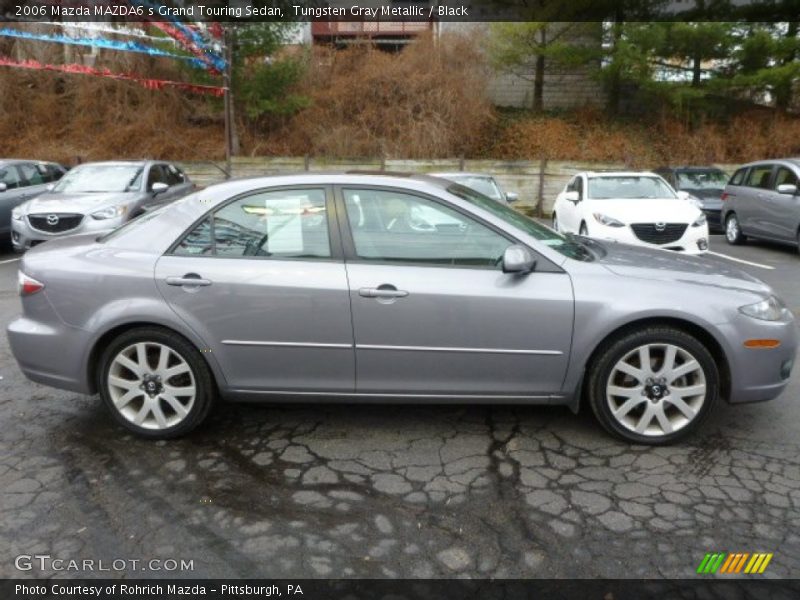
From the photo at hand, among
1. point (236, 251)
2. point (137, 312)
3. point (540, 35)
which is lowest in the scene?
point (137, 312)

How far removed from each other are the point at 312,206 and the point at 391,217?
0.46 m

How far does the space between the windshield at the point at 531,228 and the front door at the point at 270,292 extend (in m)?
0.89

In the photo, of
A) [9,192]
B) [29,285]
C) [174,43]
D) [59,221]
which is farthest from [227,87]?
[29,285]

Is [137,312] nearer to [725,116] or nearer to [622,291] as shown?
[622,291]

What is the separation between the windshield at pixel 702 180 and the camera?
1539 centimetres

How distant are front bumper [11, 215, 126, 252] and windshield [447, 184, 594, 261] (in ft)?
23.8

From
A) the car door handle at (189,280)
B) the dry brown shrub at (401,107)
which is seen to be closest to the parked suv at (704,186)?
the dry brown shrub at (401,107)

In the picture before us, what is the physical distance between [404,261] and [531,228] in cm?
90

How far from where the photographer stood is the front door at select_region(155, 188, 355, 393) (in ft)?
12.0

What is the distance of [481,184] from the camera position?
444 inches

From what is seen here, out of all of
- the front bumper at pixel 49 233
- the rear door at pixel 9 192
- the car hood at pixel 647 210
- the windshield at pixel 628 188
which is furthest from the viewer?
the rear door at pixel 9 192

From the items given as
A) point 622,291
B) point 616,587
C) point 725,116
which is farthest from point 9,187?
point 725,116

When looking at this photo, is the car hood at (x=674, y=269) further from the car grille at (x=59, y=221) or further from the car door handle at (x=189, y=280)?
the car grille at (x=59, y=221)

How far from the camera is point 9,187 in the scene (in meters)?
11.9
